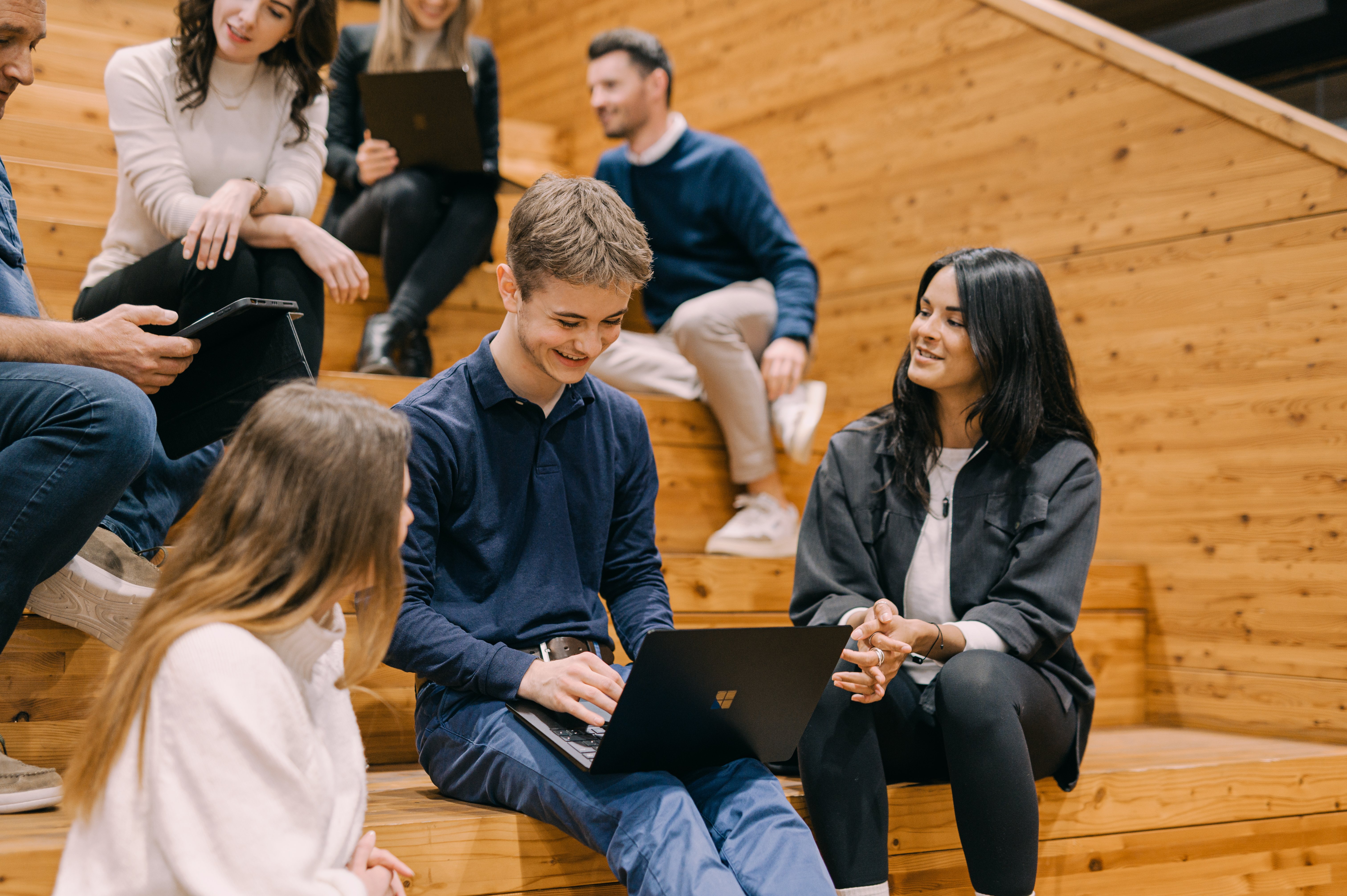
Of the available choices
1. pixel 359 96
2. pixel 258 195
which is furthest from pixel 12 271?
pixel 359 96

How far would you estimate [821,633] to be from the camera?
3.60ft

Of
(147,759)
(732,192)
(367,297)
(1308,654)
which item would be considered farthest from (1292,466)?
(147,759)

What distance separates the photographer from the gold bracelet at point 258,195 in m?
1.59

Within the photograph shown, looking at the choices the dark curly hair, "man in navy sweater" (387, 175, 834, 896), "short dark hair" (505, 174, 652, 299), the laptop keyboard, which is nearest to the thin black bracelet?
"man in navy sweater" (387, 175, 834, 896)

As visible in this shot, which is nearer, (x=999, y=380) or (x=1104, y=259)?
(x=999, y=380)

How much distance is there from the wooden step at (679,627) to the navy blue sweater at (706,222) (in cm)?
68

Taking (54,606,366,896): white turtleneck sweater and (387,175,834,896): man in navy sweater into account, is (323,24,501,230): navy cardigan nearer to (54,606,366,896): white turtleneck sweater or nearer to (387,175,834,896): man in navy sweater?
(387,175,834,896): man in navy sweater

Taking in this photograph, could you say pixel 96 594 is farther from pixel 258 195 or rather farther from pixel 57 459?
pixel 258 195

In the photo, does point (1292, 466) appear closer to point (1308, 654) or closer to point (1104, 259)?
point (1308, 654)

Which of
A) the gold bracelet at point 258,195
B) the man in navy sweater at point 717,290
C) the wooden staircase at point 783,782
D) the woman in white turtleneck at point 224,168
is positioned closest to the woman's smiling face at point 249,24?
the woman in white turtleneck at point 224,168

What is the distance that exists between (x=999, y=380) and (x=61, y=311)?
157 cm

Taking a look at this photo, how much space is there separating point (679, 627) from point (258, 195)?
87 cm

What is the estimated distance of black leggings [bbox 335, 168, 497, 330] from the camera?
2250mm

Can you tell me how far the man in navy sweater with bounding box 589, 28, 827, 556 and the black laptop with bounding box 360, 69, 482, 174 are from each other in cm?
34
